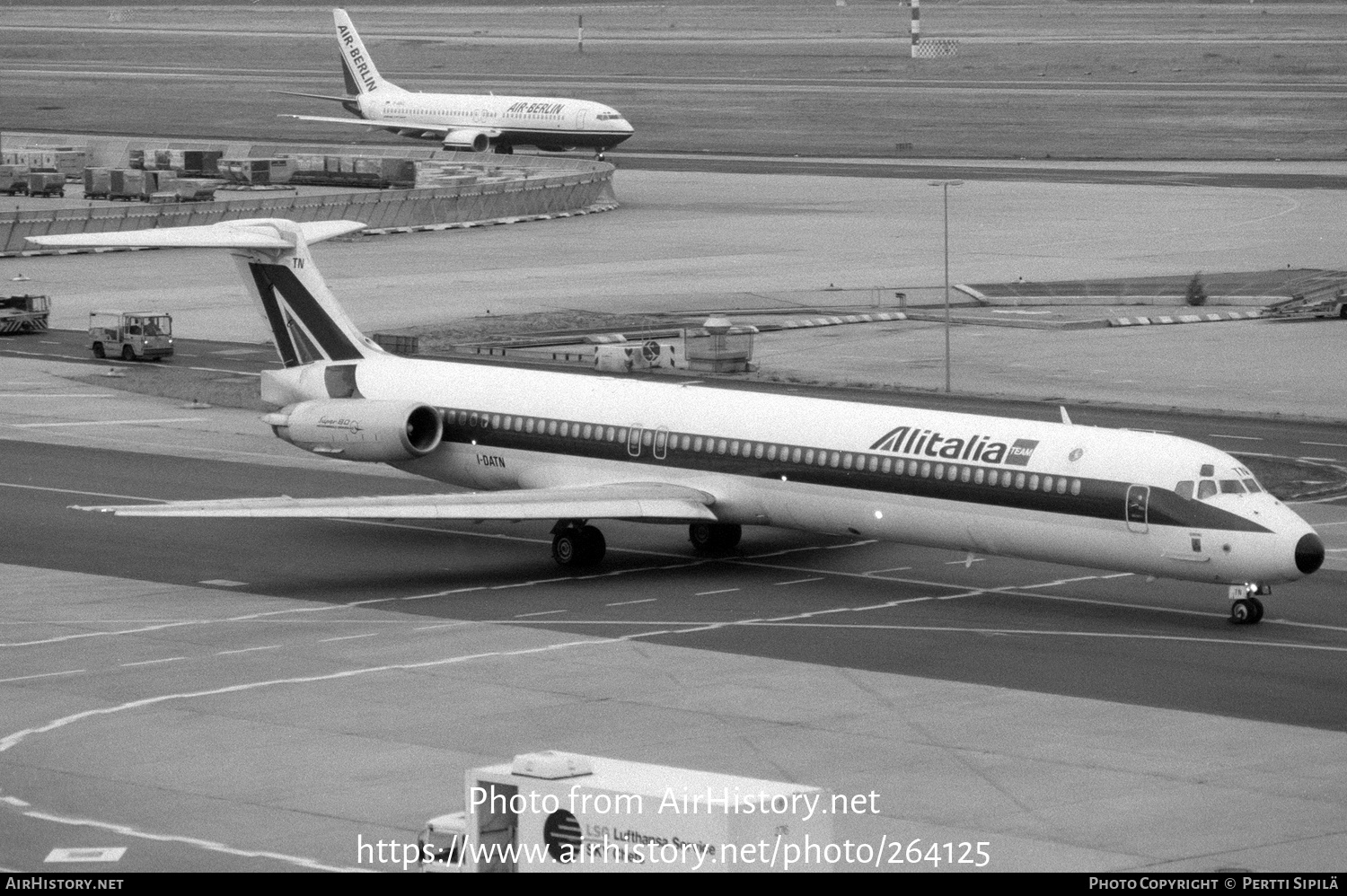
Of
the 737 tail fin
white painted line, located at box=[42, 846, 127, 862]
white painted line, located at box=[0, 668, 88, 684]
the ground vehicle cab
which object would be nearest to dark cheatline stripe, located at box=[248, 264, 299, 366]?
the 737 tail fin

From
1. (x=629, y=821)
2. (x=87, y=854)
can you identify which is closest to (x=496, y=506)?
(x=87, y=854)

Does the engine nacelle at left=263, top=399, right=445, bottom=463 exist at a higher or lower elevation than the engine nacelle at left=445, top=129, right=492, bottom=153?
lower

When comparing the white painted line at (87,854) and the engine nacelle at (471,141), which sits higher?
the engine nacelle at (471,141)

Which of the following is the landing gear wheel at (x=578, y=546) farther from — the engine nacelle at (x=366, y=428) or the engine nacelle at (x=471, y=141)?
the engine nacelle at (x=471, y=141)

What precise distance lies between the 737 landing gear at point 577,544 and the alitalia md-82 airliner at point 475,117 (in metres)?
82.6

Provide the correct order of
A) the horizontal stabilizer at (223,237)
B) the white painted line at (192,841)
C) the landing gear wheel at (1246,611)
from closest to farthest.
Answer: the white painted line at (192,841)
the landing gear wheel at (1246,611)
the horizontal stabilizer at (223,237)

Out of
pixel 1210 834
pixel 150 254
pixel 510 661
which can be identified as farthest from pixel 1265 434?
pixel 150 254

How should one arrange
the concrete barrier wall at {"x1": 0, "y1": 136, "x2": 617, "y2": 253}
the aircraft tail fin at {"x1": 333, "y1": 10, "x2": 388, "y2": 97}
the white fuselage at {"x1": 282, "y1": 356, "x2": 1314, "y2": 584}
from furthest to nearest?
the aircraft tail fin at {"x1": 333, "y1": 10, "x2": 388, "y2": 97}
the concrete barrier wall at {"x1": 0, "y1": 136, "x2": 617, "y2": 253}
the white fuselage at {"x1": 282, "y1": 356, "x2": 1314, "y2": 584}

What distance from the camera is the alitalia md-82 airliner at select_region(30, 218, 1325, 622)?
3416 centimetres

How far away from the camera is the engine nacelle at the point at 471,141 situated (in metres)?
123

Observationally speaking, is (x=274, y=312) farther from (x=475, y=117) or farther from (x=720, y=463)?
(x=475, y=117)

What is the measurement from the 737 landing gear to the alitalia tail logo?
5.64 m

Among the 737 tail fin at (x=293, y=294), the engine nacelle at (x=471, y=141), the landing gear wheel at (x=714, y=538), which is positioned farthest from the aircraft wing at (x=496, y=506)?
the engine nacelle at (x=471, y=141)

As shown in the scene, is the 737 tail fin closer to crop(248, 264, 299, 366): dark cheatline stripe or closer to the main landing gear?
crop(248, 264, 299, 366): dark cheatline stripe
